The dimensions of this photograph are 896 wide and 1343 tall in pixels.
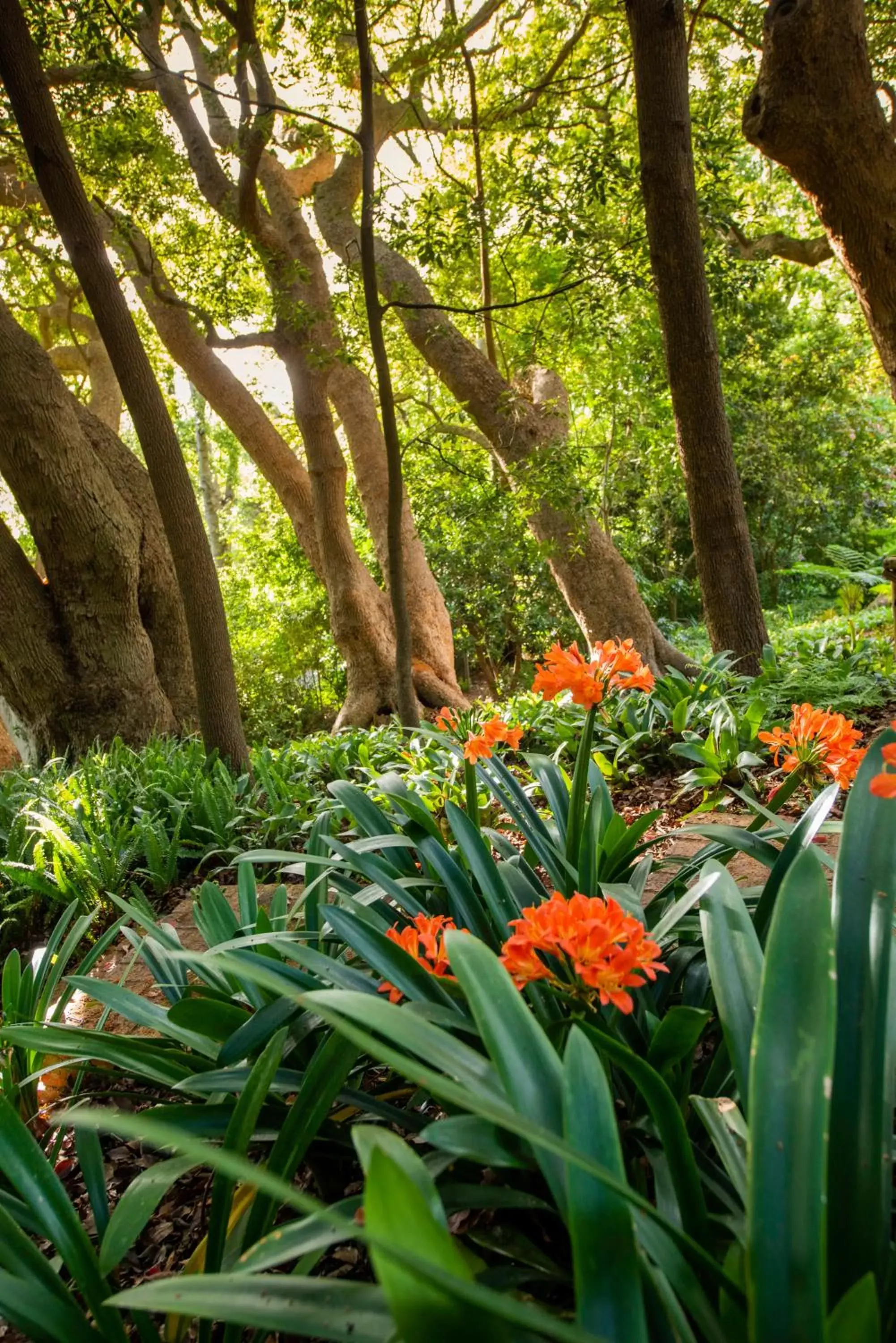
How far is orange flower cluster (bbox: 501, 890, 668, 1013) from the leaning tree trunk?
16.7ft

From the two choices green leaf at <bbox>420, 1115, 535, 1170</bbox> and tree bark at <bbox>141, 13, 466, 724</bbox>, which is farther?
tree bark at <bbox>141, 13, 466, 724</bbox>

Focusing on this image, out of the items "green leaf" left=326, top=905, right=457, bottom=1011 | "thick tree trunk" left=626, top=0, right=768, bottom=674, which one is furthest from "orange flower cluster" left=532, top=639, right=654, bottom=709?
"thick tree trunk" left=626, top=0, right=768, bottom=674

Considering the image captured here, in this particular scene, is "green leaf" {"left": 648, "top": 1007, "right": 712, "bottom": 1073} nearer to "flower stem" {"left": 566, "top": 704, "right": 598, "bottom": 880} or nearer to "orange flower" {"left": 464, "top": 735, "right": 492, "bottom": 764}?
"flower stem" {"left": 566, "top": 704, "right": 598, "bottom": 880}

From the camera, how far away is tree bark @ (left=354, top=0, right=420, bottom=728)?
351 centimetres

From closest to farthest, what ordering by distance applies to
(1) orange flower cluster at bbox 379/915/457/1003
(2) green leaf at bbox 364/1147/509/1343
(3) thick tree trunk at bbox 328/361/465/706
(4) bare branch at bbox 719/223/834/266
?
(2) green leaf at bbox 364/1147/509/1343
(1) orange flower cluster at bbox 379/915/457/1003
(3) thick tree trunk at bbox 328/361/465/706
(4) bare branch at bbox 719/223/834/266

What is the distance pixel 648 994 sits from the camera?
117cm

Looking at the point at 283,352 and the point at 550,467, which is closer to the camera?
the point at 550,467

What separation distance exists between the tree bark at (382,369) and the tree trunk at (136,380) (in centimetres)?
119

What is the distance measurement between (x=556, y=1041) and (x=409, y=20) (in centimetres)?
569

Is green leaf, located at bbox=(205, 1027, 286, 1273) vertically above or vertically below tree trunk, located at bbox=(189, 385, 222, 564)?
below

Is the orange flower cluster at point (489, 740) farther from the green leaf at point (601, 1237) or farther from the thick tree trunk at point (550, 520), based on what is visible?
the thick tree trunk at point (550, 520)

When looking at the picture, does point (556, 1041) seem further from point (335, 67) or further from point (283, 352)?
point (283, 352)

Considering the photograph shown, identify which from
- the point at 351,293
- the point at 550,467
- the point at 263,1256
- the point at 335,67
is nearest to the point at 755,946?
the point at 263,1256

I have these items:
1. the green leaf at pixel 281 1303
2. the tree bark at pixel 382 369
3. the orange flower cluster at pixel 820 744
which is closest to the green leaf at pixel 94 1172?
the green leaf at pixel 281 1303
